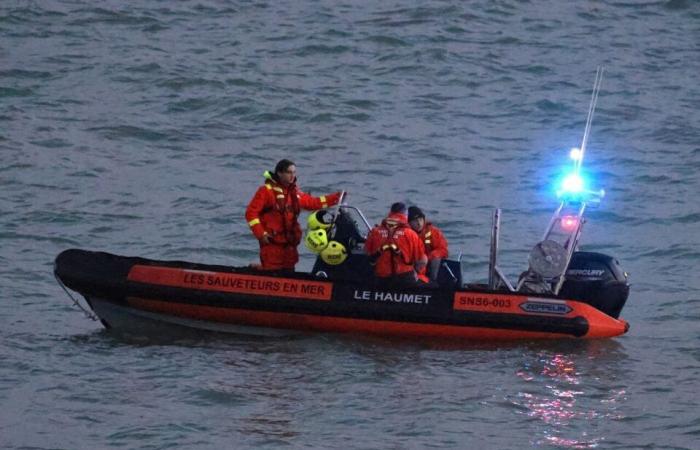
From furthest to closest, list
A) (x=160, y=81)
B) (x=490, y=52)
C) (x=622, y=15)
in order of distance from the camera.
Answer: (x=622, y=15), (x=490, y=52), (x=160, y=81)

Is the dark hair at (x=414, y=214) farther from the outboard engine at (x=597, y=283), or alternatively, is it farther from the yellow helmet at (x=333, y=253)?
the outboard engine at (x=597, y=283)

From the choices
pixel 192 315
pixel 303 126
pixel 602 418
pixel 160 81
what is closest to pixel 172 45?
pixel 160 81

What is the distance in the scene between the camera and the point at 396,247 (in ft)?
36.4

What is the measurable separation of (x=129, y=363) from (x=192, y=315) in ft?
2.74

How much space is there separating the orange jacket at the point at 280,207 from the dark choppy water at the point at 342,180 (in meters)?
0.84

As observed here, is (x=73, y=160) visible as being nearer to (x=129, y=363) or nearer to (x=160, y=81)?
(x=160, y=81)

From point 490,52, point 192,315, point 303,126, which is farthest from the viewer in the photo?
point 490,52

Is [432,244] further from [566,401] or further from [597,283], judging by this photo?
[566,401]

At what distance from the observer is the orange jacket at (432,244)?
11.6 metres

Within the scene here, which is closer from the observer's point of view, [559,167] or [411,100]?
[559,167]

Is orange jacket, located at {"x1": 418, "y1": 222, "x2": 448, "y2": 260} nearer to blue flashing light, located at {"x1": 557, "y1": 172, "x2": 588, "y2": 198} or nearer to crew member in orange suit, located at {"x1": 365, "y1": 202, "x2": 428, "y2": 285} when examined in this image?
crew member in orange suit, located at {"x1": 365, "y1": 202, "x2": 428, "y2": 285}

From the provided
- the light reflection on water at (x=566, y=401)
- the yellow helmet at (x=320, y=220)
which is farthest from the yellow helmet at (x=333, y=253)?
the light reflection on water at (x=566, y=401)

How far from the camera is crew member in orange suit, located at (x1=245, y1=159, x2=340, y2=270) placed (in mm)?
11406

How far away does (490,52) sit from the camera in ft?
73.9
